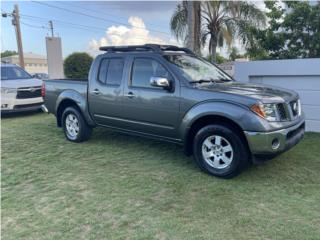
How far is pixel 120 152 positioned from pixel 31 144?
2086 millimetres

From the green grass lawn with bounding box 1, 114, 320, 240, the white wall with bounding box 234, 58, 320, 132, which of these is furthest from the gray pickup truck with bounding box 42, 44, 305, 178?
the white wall with bounding box 234, 58, 320, 132

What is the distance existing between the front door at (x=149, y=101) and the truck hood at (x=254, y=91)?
523mm

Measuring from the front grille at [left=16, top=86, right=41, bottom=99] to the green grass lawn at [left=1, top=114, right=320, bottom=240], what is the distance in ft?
15.7

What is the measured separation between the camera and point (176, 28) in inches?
587

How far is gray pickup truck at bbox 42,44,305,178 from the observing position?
440 centimetres

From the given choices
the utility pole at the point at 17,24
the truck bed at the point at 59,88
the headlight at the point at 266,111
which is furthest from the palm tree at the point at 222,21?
the utility pole at the point at 17,24

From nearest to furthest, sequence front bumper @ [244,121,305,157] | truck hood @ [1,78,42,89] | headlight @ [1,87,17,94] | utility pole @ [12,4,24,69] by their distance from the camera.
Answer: front bumper @ [244,121,305,157], headlight @ [1,87,17,94], truck hood @ [1,78,42,89], utility pole @ [12,4,24,69]

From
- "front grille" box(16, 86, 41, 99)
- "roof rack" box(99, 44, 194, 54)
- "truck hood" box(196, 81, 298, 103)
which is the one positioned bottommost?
"front grille" box(16, 86, 41, 99)

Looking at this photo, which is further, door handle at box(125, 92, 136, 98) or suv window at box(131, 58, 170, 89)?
door handle at box(125, 92, 136, 98)

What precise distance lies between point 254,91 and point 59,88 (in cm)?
419

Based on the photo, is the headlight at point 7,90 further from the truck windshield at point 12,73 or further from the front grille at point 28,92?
the truck windshield at point 12,73

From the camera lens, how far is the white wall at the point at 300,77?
23.4 ft

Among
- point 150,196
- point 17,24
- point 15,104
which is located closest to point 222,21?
point 15,104

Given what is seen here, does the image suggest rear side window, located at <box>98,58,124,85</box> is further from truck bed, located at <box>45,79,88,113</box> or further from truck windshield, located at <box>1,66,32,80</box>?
truck windshield, located at <box>1,66,32,80</box>
